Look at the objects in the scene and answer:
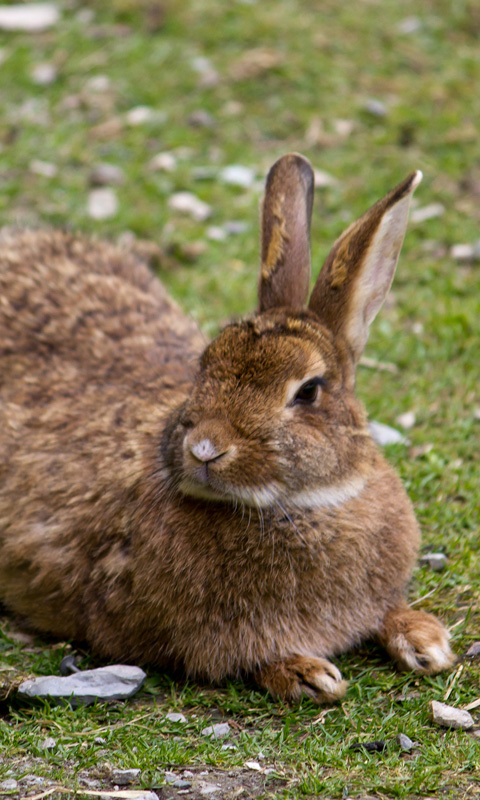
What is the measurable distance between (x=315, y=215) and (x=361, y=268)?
11.7 feet

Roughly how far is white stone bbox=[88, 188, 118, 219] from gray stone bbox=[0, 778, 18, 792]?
16.0 ft

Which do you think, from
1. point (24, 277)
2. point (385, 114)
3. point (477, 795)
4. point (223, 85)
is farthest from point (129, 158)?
point (477, 795)

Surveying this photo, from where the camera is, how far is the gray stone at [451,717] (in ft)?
11.3

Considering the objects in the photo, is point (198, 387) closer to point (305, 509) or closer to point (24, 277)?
point (305, 509)

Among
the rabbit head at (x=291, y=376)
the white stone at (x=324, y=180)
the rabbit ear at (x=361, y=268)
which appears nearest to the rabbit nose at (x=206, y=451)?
the rabbit head at (x=291, y=376)

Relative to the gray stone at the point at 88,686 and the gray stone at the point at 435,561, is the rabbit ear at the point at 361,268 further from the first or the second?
the gray stone at the point at 88,686

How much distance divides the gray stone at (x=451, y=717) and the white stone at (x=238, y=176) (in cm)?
484

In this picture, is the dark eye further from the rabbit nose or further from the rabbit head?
the rabbit nose

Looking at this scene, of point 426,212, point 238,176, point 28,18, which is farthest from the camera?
point 28,18

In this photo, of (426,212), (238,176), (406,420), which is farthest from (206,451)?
(238,176)

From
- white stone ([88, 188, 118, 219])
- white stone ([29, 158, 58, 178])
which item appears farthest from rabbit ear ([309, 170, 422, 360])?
white stone ([29, 158, 58, 178])

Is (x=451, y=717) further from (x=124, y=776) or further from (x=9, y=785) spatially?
(x=9, y=785)

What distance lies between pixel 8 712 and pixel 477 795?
1672 mm

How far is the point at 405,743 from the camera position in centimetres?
338
